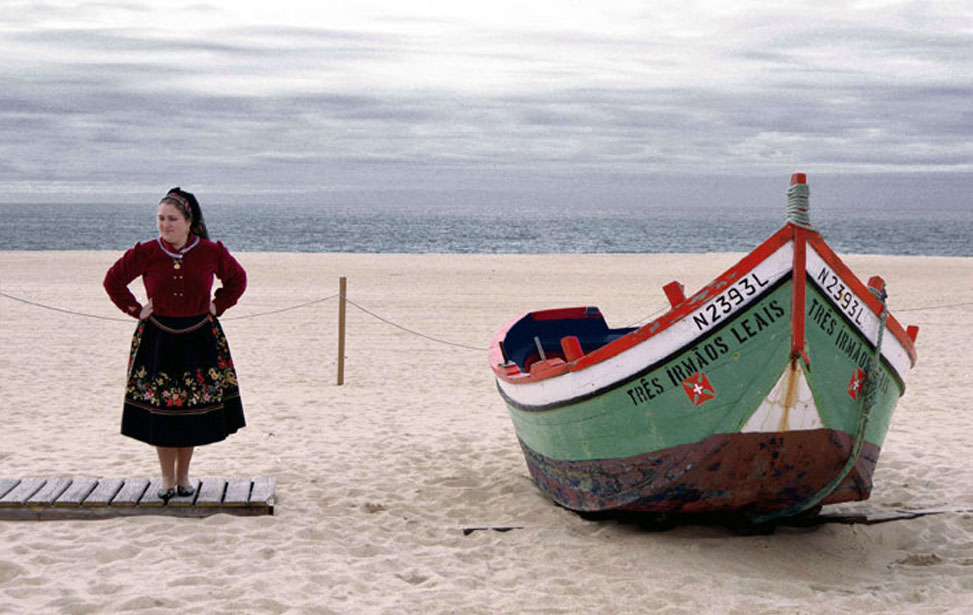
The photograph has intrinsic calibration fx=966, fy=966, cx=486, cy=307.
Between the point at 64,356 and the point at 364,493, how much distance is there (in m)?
7.26

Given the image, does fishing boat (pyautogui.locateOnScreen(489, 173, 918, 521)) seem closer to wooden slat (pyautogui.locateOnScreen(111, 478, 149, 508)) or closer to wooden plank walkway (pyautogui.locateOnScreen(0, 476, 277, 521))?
wooden plank walkway (pyautogui.locateOnScreen(0, 476, 277, 521))

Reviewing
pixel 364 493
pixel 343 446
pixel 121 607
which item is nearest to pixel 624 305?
pixel 343 446

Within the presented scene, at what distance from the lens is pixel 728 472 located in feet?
15.2

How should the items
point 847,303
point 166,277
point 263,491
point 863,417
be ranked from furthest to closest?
point 263,491 → point 166,277 → point 863,417 → point 847,303

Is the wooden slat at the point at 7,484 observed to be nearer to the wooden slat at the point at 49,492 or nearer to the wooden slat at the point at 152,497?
the wooden slat at the point at 49,492

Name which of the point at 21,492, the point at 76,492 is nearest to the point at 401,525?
the point at 76,492

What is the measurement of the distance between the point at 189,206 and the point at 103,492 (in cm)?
172

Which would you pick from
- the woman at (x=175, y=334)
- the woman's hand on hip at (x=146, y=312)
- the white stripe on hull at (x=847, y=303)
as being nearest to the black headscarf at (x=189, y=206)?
the woman at (x=175, y=334)

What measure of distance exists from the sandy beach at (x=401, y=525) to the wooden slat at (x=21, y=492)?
8.7 inches

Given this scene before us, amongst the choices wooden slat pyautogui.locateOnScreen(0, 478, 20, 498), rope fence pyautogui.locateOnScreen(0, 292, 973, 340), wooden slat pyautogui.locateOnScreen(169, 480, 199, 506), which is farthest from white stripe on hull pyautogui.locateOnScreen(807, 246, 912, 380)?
rope fence pyautogui.locateOnScreen(0, 292, 973, 340)

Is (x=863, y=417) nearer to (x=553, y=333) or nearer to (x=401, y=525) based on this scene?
(x=401, y=525)

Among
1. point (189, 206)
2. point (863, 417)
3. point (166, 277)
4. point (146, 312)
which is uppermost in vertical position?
point (189, 206)

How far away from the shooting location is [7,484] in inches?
217

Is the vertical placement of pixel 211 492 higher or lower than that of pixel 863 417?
lower
